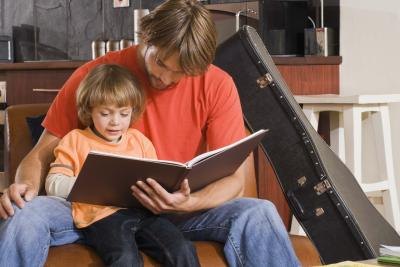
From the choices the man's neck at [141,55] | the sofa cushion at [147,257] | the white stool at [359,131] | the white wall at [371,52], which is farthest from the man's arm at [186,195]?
the white wall at [371,52]

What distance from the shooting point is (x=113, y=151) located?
2129 mm

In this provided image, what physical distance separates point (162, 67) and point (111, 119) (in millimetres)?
189

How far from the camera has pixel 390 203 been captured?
140 inches

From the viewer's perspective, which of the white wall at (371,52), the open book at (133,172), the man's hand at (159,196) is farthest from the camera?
the white wall at (371,52)

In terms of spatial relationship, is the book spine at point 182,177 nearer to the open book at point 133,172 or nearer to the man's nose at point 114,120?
the open book at point 133,172

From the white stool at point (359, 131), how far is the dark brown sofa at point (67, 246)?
40.9 inches

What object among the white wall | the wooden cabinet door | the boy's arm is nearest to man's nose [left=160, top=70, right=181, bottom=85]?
the boy's arm

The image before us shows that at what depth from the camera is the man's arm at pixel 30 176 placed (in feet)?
6.32

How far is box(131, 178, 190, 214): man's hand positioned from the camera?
1909mm

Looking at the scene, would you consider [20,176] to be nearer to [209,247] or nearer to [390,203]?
[209,247]

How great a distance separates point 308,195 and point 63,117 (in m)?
0.84

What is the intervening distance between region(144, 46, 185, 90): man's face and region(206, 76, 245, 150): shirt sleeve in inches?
5.0

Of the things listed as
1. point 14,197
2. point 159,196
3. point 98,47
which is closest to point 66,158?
point 14,197

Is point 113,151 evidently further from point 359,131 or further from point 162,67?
point 359,131
